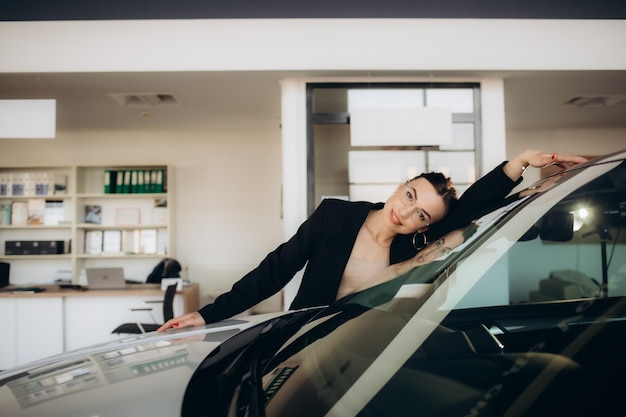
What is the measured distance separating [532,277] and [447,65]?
15.3 feet

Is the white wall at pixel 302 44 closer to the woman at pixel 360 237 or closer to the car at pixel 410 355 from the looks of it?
the woman at pixel 360 237

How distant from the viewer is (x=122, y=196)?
6578mm

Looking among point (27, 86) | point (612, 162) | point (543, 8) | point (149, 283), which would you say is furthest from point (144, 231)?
point (612, 162)

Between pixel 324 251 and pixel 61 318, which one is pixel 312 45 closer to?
pixel 324 251

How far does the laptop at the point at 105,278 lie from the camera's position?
526 centimetres

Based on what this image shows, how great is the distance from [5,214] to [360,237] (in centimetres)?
644

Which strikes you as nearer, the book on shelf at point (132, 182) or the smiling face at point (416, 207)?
the smiling face at point (416, 207)

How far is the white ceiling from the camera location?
4.18 m

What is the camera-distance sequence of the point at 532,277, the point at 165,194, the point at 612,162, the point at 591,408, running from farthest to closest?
the point at 532,277
the point at 165,194
the point at 612,162
the point at 591,408

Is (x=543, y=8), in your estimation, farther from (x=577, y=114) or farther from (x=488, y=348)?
(x=488, y=348)

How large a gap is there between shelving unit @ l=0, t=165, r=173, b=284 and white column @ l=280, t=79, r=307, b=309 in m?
2.95

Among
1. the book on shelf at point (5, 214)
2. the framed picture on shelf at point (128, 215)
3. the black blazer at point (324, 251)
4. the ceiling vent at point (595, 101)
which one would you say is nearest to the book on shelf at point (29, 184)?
the book on shelf at point (5, 214)

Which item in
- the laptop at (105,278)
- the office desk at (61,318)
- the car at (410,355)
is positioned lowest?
the office desk at (61,318)

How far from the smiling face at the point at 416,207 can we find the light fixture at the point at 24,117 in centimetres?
346
